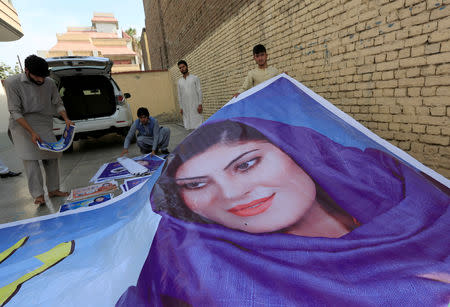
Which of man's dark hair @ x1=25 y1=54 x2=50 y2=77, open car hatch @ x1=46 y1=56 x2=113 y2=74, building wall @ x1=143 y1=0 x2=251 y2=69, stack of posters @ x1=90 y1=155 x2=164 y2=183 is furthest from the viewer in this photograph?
building wall @ x1=143 y1=0 x2=251 y2=69

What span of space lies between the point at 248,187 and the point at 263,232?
0.30 meters

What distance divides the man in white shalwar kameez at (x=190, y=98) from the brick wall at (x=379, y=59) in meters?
→ 1.52

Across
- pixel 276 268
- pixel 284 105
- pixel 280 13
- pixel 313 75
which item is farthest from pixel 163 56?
pixel 276 268

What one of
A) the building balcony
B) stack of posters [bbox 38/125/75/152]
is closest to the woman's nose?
stack of posters [bbox 38/125/75/152]

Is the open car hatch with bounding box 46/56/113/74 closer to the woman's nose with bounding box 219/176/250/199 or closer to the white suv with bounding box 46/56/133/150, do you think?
the white suv with bounding box 46/56/133/150

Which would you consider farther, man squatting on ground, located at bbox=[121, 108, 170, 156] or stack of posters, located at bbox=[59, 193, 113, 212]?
man squatting on ground, located at bbox=[121, 108, 170, 156]

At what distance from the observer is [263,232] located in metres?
1.33

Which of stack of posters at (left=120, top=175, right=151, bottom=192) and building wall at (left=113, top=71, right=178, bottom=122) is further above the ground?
building wall at (left=113, top=71, right=178, bottom=122)

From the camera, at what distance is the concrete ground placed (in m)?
2.89

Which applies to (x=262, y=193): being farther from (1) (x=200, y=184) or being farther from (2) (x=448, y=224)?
(2) (x=448, y=224)

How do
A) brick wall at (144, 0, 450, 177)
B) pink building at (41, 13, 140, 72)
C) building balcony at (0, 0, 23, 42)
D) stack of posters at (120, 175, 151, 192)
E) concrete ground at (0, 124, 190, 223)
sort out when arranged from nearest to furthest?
brick wall at (144, 0, 450, 177)
concrete ground at (0, 124, 190, 223)
stack of posters at (120, 175, 151, 192)
building balcony at (0, 0, 23, 42)
pink building at (41, 13, 140, 72)

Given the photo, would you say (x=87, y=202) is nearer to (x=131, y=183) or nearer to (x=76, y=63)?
(x=131, y=183)

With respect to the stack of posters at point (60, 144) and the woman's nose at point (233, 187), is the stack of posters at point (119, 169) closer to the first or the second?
the stack of posters at point (60, 144)

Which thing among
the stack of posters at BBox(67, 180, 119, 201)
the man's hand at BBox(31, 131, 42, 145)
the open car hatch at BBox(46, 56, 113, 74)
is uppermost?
the open car hatch at BBox(46, 56, 113, 74)
